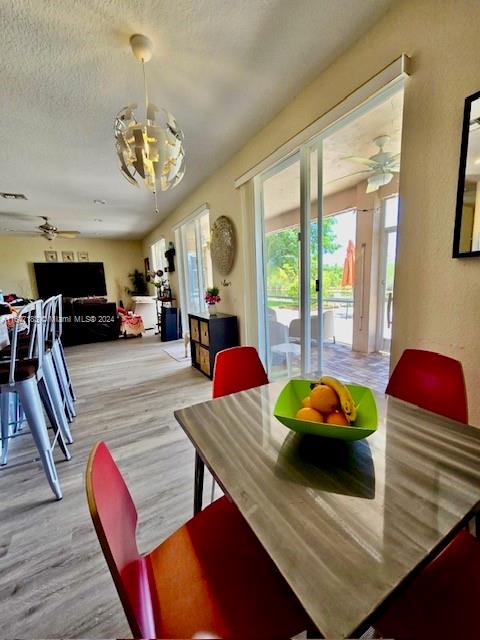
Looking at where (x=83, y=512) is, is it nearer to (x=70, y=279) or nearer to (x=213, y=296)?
(x=213, y=296)

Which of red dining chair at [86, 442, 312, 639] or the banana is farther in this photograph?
the banana

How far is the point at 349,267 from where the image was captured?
3918mm

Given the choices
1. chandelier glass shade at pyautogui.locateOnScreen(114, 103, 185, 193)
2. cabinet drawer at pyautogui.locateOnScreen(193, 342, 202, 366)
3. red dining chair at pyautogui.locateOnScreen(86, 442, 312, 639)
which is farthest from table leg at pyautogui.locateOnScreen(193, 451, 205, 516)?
cabinet drawer at pyautogui.locateOnScreen(193, 342, 202, 366)

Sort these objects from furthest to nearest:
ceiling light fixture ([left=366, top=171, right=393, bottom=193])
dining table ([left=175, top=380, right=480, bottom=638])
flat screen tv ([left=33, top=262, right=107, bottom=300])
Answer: flat screen tv ([left=33, top=262, right=107, bottom=300])
ceiling light fixture ([left=366, top=171, right=393, bottom=193])
dining table ([left=175, top=380, right=480, bottom=638])

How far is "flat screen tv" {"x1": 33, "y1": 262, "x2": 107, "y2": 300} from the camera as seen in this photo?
7617mm

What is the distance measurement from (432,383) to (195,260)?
4.36 m

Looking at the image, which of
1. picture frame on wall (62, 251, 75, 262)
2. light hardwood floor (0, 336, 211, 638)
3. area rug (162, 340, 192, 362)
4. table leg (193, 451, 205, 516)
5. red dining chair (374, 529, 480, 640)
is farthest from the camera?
picture frame on wall (62, 251, 75, 262)

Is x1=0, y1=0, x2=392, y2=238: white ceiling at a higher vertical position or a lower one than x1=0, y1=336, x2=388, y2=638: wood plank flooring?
higher

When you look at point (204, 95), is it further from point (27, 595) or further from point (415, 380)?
point (27, 595)

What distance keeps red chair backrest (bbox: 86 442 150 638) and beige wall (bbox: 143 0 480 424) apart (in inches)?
60.7

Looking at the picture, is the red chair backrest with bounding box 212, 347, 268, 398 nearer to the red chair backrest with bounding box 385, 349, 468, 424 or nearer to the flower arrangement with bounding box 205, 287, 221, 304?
the red chair backrest with bounding box 385, 349, 468, 424

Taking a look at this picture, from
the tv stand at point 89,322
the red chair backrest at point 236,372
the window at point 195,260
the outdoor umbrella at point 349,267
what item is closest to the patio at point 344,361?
the outdoor umbrella at point 349,267

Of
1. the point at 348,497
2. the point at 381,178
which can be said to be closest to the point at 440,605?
the point at 348,497

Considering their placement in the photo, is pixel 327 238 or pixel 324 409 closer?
pixel 324 409
